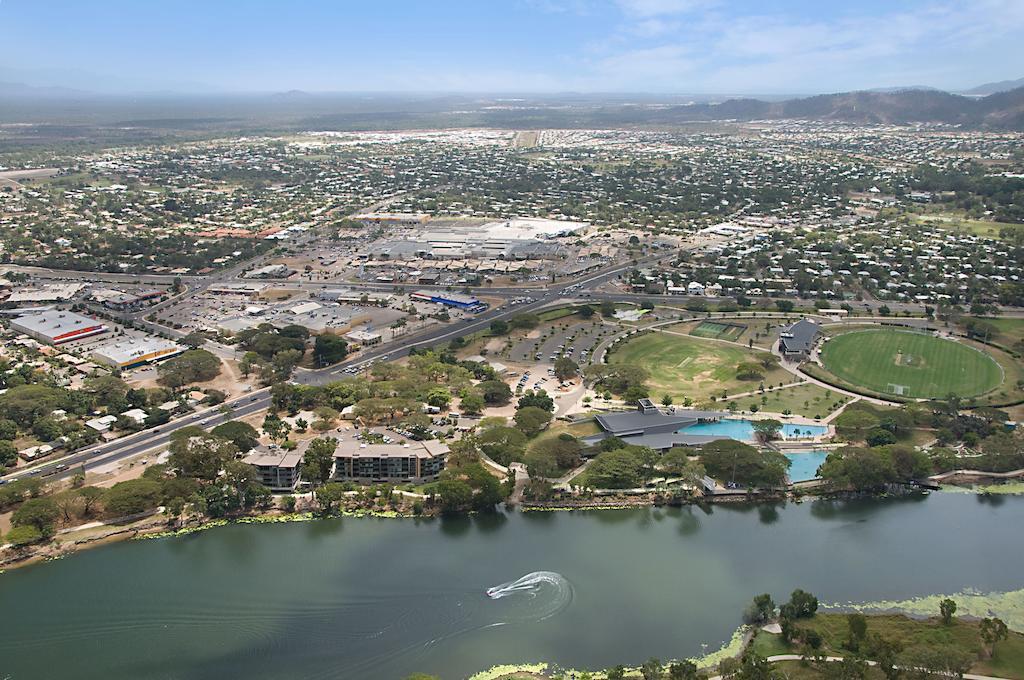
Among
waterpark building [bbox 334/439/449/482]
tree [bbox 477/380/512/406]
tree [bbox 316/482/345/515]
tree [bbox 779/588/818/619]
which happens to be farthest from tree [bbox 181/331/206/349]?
tree [bbox 779/588/818/619]

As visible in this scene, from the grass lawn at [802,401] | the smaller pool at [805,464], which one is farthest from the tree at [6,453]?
the grass lawn at [802,401]

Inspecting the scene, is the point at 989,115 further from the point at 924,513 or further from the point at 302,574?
the point at 302,574

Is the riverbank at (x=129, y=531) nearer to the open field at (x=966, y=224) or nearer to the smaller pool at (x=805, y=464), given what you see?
the smaller pool at (x=805, y=464)

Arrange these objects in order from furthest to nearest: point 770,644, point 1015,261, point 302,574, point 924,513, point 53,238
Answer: point 53,238 < point 1015,261 < point 924,513 < point 302,574 < point 770,644

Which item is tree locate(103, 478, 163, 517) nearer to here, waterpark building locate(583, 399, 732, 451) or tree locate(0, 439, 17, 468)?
tree locate(0, 439, 17, 468)

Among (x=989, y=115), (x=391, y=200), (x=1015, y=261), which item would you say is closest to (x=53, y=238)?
(x=391, y=200)

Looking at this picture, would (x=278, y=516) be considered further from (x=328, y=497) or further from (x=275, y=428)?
(x=275, y=428)
